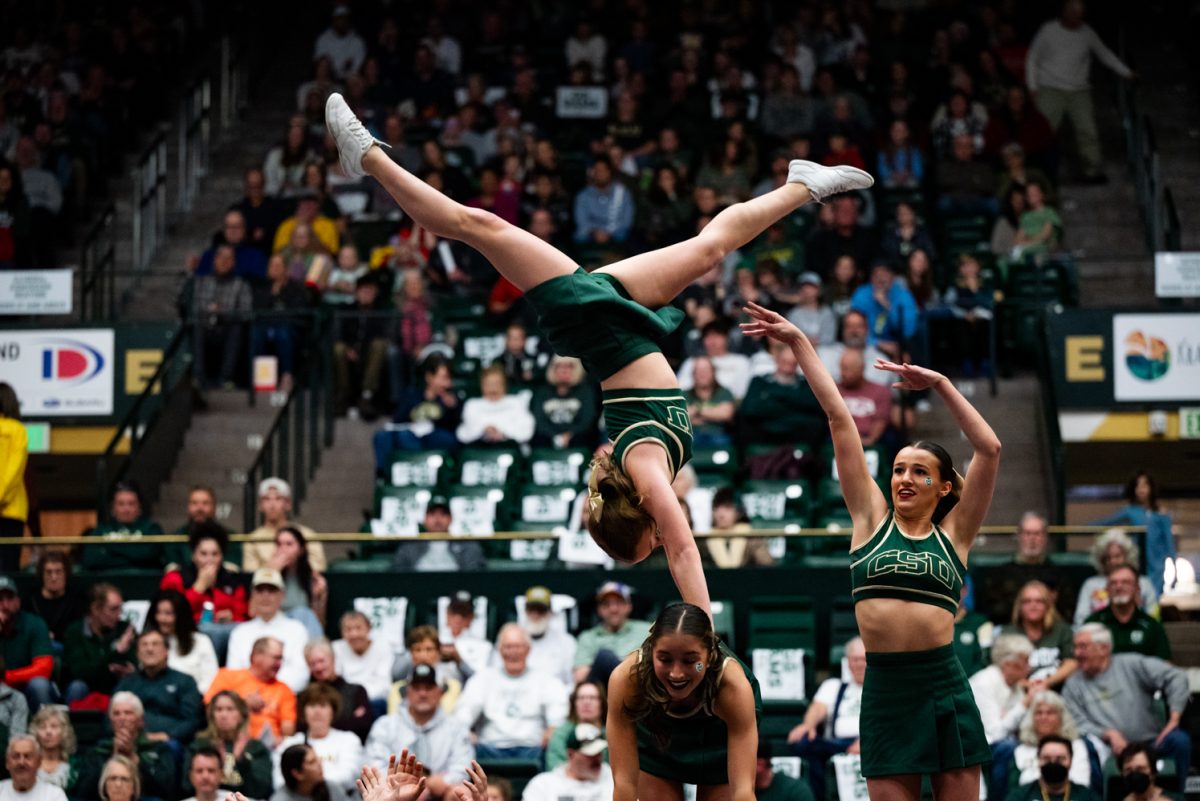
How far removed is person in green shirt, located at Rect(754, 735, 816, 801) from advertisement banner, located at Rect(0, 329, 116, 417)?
7387 millimetres

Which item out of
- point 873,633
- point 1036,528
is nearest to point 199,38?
point 1036,528

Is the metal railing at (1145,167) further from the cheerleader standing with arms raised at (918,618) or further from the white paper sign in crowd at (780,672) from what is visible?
the cheerleader standing with arms raised at (918,618)

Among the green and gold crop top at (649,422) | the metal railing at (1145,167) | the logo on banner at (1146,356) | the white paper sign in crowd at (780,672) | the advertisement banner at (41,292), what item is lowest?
the white paper sign in crowd at (780,672)

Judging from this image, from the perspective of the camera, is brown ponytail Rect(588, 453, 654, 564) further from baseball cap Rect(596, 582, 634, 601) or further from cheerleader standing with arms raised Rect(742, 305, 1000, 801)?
baseball cap Rect(596, 582, 634, 601)

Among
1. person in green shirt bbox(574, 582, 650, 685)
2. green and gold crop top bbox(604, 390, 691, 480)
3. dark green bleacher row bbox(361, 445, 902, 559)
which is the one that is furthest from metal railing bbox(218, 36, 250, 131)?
green and gold crop top bbox(604, 390, 691, 480)

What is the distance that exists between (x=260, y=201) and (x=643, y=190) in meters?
3.38

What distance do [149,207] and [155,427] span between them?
4.15 metres

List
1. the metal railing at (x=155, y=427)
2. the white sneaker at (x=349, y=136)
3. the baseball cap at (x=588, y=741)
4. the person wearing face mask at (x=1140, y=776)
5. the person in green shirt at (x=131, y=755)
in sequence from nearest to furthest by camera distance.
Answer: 1. the white sneaker at (x=349, y=136)
2. the person wearing face mask at (x=1140, y=776)
3. the baseball cap at (x=588, y=741)
4. the person in green shirt at (x=131, y=755)
5. the metal railing at (x=155, y=427)

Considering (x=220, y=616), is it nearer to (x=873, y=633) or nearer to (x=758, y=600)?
(x=758, y=600)

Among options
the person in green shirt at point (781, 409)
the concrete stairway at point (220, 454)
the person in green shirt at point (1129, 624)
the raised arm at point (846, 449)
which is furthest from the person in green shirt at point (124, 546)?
the raised arm at point (846, 449)

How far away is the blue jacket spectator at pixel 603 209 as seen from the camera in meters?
15.7

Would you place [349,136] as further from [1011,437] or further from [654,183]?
[654,183]

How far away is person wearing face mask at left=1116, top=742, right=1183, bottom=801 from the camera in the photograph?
9133 mm

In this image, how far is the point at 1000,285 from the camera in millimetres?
14766
